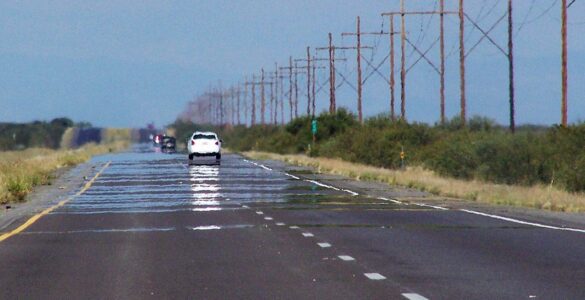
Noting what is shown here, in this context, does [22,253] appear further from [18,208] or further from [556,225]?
[18,208]

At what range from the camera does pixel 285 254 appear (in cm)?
1978

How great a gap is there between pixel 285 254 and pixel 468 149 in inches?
1325

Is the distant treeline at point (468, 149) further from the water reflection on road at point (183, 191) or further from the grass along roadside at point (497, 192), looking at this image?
the water reflection on road at point (183, 191)

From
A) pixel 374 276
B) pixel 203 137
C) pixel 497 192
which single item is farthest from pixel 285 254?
pixel 203 137

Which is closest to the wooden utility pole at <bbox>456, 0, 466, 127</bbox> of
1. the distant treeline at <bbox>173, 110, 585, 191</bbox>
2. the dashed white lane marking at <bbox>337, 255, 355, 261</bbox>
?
the distant treeline at <bbox>173, 110, 585, 191</bbox>

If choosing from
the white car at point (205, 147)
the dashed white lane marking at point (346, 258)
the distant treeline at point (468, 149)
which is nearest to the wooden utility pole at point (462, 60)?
the distant treeline at point (468, 149)

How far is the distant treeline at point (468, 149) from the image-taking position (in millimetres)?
43188

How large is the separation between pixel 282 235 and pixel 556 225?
17.5ft

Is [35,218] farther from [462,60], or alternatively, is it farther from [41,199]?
[462,60]

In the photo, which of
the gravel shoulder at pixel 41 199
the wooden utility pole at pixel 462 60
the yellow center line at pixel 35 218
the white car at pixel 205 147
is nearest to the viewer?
the yellow center line at pixel 35 218

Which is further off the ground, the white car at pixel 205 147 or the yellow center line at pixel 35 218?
the white car at pixel 205 147

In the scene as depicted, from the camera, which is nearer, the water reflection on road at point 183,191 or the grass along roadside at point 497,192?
the grass along roadside at point 497,192

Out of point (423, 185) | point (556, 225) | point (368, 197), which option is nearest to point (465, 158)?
point (423, 185)

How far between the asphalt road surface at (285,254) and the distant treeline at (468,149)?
10.6 meters
